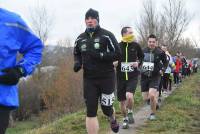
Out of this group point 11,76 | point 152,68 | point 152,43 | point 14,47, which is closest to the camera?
point 11,76

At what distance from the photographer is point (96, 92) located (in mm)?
7504

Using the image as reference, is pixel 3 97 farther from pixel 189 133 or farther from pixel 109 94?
pixel 189 133

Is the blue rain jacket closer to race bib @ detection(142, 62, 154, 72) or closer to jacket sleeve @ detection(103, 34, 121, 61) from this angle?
jacket sleeve @ detection(103, 34, 121, 61)

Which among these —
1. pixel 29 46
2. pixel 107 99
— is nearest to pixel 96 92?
pixel 107 99

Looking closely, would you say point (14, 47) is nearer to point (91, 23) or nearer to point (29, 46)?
point (29, 46)

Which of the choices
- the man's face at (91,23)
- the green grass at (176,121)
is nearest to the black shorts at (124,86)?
the green grass at (176,121)

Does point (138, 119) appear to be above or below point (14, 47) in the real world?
below

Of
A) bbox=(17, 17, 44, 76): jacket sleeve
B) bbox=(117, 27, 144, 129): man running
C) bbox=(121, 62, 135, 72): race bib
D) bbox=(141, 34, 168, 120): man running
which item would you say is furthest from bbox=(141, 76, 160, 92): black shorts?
bbox=(17, 17, 44, 76): jacket sleeve

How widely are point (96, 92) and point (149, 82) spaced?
4.67 meters

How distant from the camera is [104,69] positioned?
7.51 metres

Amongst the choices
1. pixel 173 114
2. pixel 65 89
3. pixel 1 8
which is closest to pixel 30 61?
pixel 1 8

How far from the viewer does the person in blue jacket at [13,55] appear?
174 inches

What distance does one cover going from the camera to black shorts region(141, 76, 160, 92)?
11.8 m

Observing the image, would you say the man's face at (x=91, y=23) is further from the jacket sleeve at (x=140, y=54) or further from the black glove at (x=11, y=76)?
the jacket sleeve at (x=140, y=54)
